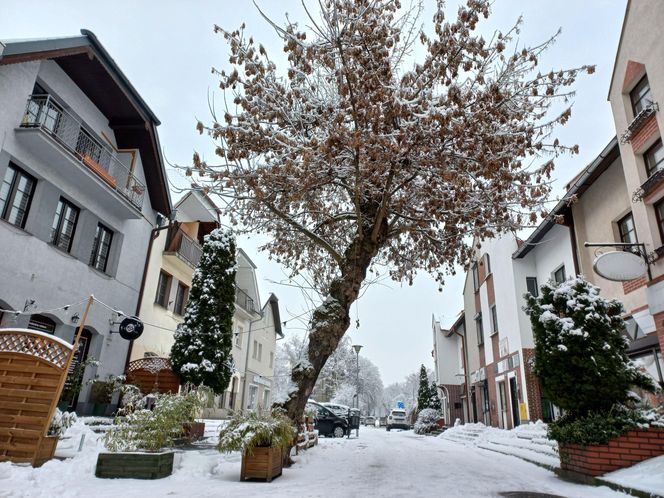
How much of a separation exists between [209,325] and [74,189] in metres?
5.56

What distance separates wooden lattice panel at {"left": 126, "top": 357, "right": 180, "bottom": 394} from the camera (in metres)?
13.7

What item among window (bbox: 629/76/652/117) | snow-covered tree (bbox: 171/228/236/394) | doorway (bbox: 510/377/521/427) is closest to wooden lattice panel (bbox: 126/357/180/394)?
snow-covered tree (bbox: 171/228/236/394)

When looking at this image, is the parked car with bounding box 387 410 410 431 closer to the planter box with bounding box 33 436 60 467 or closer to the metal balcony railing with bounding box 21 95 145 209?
the metal balcony railing with bounding box 21 95 145 209

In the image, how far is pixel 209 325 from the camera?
14.0m

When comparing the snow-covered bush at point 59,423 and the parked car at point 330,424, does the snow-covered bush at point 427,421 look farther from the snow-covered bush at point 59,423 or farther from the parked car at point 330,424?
the snow-covered bush at point 59,423

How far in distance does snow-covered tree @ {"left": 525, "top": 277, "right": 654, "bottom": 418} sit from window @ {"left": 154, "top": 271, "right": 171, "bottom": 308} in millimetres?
14610

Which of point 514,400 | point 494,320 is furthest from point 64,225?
point 494,320

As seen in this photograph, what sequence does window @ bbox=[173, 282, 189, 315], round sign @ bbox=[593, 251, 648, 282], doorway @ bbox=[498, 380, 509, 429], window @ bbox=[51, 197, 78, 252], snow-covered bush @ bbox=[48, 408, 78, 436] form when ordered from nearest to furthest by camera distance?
snow-covered bush @ bbox=[48, 408, 78, 436] < round sign @ bbox=[593, 251, 648, 282] < window @ bbox=[51, 197, 78, 252] < window @ bbox=[173, 282, 189, 315] < doorway @ bbox=[498, 380, 509, 429]

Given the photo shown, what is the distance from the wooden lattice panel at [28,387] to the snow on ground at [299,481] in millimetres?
404

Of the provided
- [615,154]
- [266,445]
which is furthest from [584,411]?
[615,154]

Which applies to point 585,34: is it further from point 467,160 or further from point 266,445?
point 266,445

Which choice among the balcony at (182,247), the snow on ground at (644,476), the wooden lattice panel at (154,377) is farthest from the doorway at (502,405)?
the balcony at (182,247)

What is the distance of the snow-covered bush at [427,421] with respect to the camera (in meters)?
29.0

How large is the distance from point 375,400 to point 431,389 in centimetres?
6086
